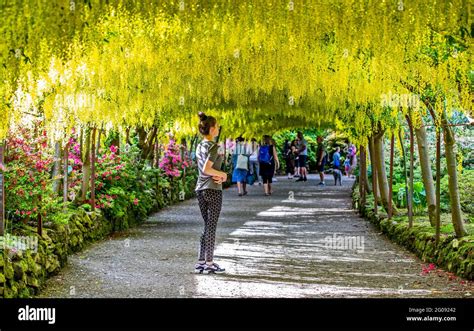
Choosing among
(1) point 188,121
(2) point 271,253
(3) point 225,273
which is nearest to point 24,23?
(3) point 225,273

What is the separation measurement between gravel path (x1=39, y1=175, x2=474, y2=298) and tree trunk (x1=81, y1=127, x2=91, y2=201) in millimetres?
645

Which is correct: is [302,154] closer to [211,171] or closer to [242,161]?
[242,161]

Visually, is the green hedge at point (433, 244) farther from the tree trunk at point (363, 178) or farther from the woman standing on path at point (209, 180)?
the tree trunk at point (363, 178)

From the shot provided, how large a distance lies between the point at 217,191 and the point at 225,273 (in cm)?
70

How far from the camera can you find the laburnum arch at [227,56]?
4.75 m

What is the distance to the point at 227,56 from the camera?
725cm

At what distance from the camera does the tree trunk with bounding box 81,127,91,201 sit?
9359 millimetres

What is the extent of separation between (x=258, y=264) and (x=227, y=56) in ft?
5.94

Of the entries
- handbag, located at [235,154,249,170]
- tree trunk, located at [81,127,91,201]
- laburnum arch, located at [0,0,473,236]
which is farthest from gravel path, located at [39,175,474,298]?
handbag, located at [235,154,249,170]

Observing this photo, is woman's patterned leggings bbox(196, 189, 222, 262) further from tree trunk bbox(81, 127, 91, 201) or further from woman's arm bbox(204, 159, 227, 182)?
tree trunk bbox(81, 127, 91, 201)

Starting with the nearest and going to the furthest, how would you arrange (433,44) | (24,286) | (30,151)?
(24,286) < (433,44) < (30,151)

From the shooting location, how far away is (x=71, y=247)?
7.64 meters

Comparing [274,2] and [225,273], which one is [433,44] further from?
[225,273]

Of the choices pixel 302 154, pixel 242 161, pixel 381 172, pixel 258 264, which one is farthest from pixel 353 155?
pixel 258 264
